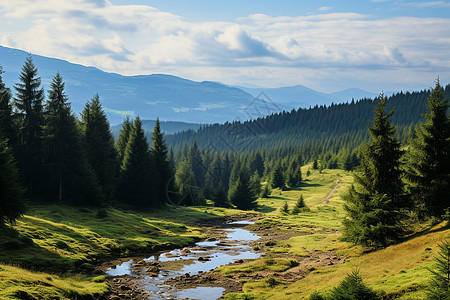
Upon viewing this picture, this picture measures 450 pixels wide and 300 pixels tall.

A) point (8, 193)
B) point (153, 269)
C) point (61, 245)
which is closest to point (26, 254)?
point (61, 245)

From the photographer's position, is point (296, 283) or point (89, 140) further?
point (89, 140)

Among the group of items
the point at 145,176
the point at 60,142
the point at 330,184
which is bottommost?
the point at 330,184

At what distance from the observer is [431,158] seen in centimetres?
3894

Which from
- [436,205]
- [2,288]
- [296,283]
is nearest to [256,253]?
[296,283]

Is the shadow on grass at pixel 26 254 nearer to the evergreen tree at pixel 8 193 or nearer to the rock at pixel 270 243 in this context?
the evergreen tree at pixel 8 193

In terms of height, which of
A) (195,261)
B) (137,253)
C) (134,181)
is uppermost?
(134,181)

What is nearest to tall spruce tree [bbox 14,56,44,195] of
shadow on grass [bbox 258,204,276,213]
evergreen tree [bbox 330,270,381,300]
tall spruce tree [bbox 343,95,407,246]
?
tall spruce tree [bbox 343,95,407,246]

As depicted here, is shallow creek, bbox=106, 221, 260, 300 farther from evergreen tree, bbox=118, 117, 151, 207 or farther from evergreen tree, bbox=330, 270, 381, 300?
evergreen tree, bbox=118, 117, 151, 207

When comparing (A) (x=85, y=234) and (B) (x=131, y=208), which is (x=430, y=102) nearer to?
(A) (x=85, y=234)

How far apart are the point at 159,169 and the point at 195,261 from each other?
2040 inches

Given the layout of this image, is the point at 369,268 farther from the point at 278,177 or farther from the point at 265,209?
the point at 278,177

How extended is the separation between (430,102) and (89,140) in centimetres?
6767

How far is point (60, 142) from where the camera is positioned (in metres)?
66.8

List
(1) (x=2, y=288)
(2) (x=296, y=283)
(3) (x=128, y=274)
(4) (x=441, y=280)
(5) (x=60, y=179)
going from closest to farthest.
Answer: (4) (x=441, y=280) → (1) (x=2, y=288) → (2) (x=296, y=283) → (3) (x=128, y=274) → (5) (x=60, y=179)
